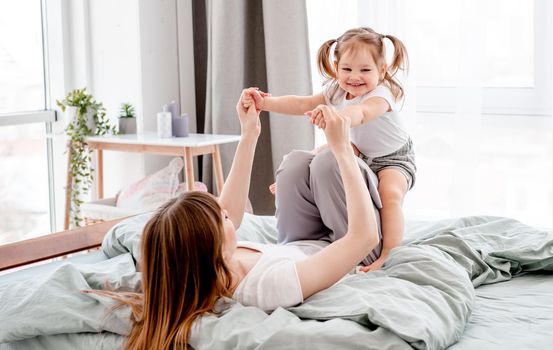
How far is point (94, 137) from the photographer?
3189 mm

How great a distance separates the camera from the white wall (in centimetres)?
341

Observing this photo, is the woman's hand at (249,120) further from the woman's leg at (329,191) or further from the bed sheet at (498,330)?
the bed sheet at (498,330)

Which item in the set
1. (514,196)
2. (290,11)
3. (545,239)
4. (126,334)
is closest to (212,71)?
(290,11)

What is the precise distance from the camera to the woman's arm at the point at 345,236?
143 centimetres

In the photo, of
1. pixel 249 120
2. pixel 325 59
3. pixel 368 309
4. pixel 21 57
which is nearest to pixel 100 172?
pixel 21 57

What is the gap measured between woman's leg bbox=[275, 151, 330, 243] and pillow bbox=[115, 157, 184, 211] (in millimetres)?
1299

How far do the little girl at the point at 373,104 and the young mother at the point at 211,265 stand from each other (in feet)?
1.22

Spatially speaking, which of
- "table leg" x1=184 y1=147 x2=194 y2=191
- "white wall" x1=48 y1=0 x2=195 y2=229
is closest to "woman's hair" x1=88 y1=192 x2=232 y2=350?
"table leg" x1=184 y1=147 x2=194 y2=191

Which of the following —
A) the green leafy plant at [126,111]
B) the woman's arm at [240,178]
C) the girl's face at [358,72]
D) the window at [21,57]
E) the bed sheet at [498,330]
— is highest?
the window at [21,57]

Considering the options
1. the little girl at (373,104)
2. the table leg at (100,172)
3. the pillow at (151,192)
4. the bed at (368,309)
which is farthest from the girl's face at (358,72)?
the table leg at (100,172)

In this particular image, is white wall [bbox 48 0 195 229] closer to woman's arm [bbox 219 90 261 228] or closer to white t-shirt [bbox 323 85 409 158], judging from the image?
white t-shirt [bbox 323 85 409 158]

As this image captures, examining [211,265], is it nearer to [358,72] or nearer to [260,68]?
[358,72]

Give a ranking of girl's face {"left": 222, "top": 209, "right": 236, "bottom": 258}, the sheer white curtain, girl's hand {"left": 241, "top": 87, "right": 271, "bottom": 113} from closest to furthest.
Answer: girl's face {"left": 222, "top": 209, "right": 236, "bottom": 258} < girl's hand {"left": 241, "top": 87, "right": 271, "bottom": 113} < the sheer white curtain

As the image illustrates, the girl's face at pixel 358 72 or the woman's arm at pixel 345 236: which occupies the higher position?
the girl's face at pixel 358 72
